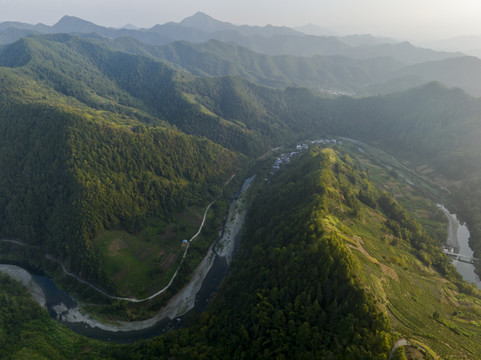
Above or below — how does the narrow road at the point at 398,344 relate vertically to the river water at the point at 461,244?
above

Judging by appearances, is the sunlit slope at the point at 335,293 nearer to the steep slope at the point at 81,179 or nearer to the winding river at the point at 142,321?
the winding river at the point at 142,321

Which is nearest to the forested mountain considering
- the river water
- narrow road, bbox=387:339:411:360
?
narrow road, bbox=387:339:411:360

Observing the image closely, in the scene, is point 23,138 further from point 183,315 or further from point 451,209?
point 451,209

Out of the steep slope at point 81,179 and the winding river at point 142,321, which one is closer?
the winding river at point 142,321

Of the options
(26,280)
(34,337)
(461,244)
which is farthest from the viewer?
(461,244)

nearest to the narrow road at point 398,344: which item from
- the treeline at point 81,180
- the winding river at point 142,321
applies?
the winding river at point 142,321

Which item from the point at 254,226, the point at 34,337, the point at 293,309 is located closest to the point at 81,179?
the point at 34,337

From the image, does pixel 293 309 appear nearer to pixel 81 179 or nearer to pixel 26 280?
pixel 26 280

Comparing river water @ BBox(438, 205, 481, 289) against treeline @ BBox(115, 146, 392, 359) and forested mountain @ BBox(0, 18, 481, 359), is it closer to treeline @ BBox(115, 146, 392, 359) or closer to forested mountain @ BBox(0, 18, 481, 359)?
forested mountain @ BBox(0, 18, 481, 359)
